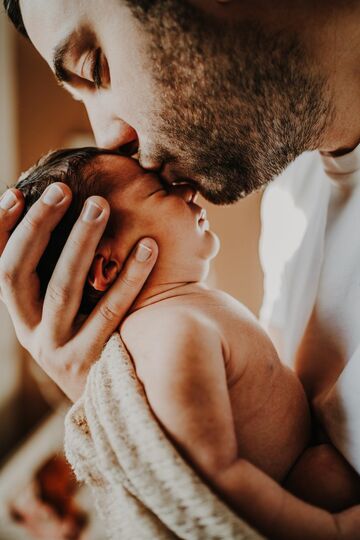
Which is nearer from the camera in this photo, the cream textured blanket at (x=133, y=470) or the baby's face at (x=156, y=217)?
the cream textured blanket at (x=133, y=470)

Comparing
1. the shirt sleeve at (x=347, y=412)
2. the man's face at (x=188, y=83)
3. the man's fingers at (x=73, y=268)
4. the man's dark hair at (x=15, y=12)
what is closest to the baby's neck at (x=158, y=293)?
the man's fingers at (x=73, y=268)

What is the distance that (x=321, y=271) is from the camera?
1.08 metres

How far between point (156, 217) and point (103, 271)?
0.52ft

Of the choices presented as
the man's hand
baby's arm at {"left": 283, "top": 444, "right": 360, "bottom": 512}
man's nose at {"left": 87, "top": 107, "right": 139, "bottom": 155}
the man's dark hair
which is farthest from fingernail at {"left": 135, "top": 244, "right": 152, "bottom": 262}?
the man's dark hair

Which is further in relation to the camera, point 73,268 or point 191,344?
point 73,268

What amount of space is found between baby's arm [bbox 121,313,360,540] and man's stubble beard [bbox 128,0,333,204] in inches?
17.2

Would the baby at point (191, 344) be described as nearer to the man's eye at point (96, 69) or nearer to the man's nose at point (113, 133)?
the man's nose at point (113, 133)

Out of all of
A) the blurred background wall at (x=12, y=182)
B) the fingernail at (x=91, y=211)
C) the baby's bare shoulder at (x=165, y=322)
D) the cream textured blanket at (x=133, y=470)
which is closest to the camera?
the cream textured blanket at (x=133, y=470)

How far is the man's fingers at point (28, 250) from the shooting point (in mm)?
948

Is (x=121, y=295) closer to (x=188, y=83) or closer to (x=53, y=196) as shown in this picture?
(x=53, y=196)

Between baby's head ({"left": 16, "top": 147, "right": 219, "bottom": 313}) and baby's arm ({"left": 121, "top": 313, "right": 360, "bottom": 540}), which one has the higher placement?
baby's head ({"left": 16, "top": 147, "right": 219, "bottom": 313})

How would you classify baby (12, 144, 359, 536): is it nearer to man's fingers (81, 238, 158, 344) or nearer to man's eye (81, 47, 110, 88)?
man's fingers (81, 238, 158, 344)

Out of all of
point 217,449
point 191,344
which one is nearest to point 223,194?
point 191,344

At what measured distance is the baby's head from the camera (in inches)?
40.1
